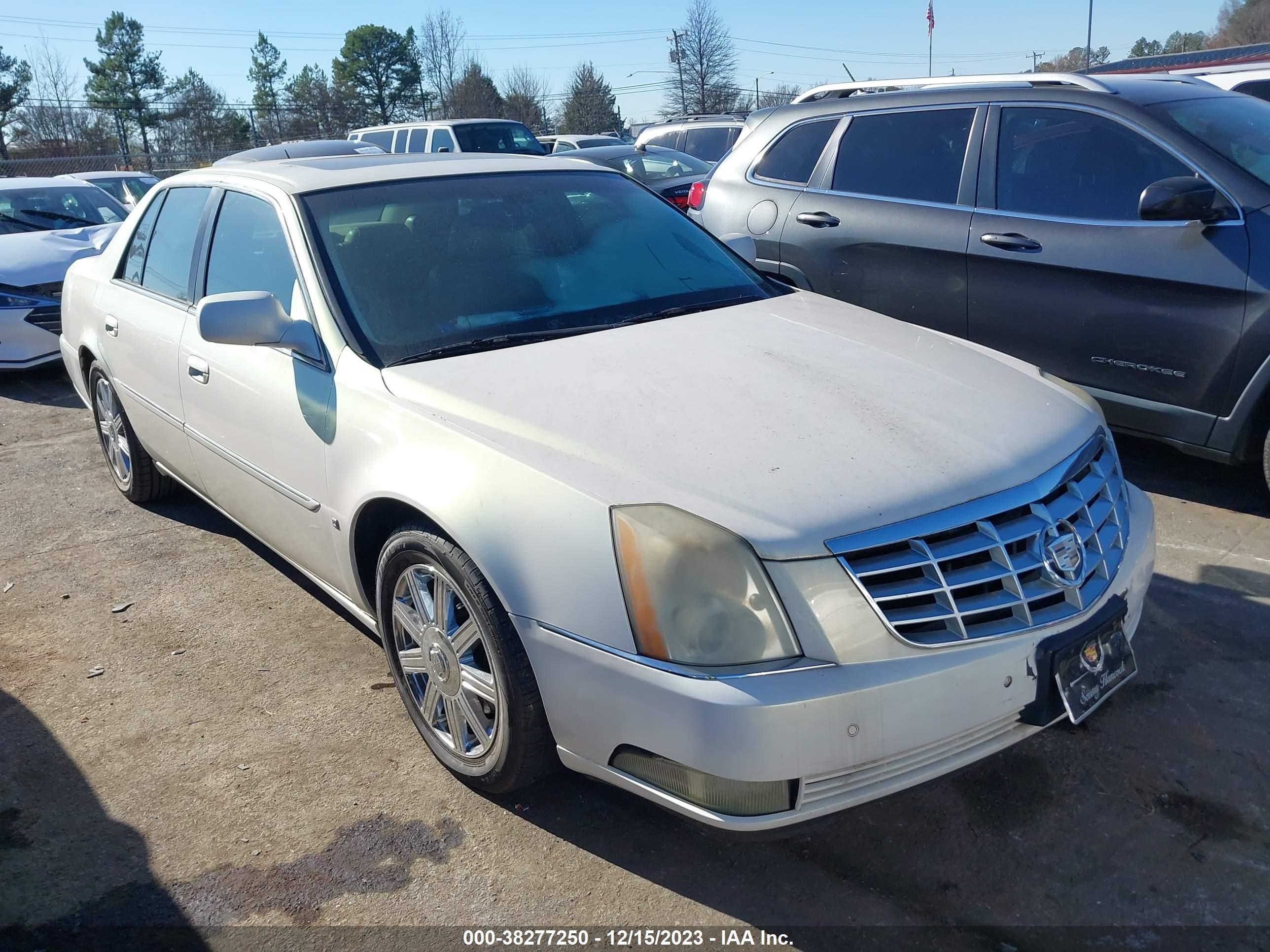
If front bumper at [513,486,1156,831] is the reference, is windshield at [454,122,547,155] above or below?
Answer: above

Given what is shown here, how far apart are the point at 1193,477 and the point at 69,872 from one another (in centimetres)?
473

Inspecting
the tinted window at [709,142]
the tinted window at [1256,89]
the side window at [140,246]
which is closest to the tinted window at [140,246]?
the side window at [140,246]

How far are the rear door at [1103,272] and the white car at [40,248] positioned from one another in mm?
6032

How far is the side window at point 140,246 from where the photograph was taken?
15.0 feet

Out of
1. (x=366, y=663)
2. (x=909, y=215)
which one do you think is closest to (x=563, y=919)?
(x=366, y=663)

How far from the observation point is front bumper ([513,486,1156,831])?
6.88 feet

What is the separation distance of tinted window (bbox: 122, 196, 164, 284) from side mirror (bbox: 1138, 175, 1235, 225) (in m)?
4.20

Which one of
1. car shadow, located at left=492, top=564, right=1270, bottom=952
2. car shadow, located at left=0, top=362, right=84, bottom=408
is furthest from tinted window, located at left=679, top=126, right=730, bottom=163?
car shadow, located at left=492, top=564, right=1270, bottom=952

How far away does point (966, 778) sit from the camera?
283 cm

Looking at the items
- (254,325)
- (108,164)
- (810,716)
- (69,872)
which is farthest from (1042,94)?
(108,164)

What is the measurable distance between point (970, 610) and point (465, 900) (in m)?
1.37

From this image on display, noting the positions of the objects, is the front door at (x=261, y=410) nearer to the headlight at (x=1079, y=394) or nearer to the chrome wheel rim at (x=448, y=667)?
the chrome wheel rim at (x=448, y=667)

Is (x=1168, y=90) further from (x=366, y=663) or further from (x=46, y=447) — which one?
(x=46, y=447)

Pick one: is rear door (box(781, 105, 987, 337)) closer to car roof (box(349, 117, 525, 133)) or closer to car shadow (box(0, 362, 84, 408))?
car shadow (box(0, 362, 84, 408))
